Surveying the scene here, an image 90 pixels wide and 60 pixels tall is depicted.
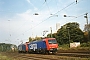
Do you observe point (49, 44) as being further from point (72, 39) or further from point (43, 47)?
point (72, 39)

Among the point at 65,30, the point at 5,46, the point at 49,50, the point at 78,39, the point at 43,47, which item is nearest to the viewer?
the point at 49,50

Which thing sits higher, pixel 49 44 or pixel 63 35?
pixel 63 35

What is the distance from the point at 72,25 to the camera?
91062 mm

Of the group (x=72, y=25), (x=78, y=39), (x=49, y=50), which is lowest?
(x=49, y=50)

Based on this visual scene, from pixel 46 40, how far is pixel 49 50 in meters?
2.04

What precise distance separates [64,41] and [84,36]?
355 inches

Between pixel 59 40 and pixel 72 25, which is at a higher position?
pixel 72 25

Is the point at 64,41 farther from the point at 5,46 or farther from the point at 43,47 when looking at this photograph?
the point at 5,46

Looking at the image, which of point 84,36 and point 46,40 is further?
point 84,36

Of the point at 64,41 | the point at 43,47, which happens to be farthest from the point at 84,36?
the point at 43,47

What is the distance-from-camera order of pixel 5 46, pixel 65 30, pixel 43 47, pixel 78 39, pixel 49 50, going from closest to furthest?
pixel 49 50 → pixel 43 47 → pixel 78 39 → pixel 65 30 → pixel 5 46

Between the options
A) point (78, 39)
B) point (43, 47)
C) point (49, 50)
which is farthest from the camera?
point (78, 39)

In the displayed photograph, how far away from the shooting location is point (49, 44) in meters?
35.4

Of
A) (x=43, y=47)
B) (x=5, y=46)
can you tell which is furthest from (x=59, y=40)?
(x=5, y=46)
